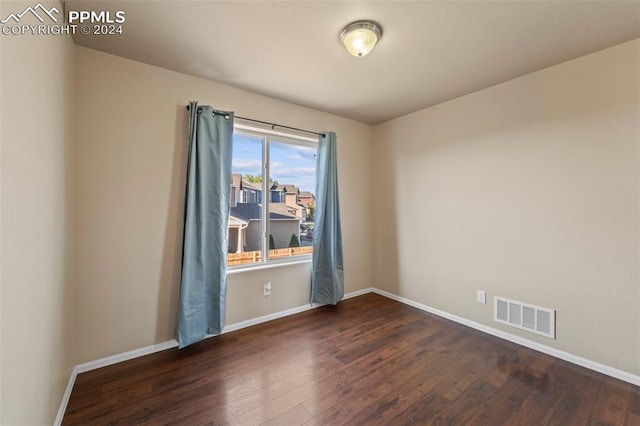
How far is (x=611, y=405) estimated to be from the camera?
1.72 m

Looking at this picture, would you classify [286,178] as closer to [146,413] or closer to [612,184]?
[146,413]

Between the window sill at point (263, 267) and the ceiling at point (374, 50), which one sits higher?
the ceiling at point (374, 50)

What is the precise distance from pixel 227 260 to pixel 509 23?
3.03m

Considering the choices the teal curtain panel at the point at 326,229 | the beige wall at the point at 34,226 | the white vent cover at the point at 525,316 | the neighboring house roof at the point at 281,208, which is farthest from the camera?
the teal curtain panel at the point at 326,229

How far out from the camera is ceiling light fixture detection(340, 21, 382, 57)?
177cm

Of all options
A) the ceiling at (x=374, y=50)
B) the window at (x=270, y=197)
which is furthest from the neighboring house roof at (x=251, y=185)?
the ceiling at (x=374, y=50)

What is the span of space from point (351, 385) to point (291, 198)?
208 cm

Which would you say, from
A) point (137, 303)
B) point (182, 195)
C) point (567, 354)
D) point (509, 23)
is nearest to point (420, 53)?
point (509, 23)

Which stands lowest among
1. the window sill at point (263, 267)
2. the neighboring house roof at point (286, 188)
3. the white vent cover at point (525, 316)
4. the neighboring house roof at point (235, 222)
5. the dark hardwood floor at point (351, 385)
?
the dark hardwood floor at point (351, 385)

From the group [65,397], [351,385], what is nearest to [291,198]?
[351,385]

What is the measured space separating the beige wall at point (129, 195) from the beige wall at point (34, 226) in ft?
0.90

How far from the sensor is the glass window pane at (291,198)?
10.3 ft

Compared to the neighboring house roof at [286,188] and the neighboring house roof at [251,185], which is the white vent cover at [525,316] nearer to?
the neighboring house roof at [286,188]

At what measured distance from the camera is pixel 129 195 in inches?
86.5
